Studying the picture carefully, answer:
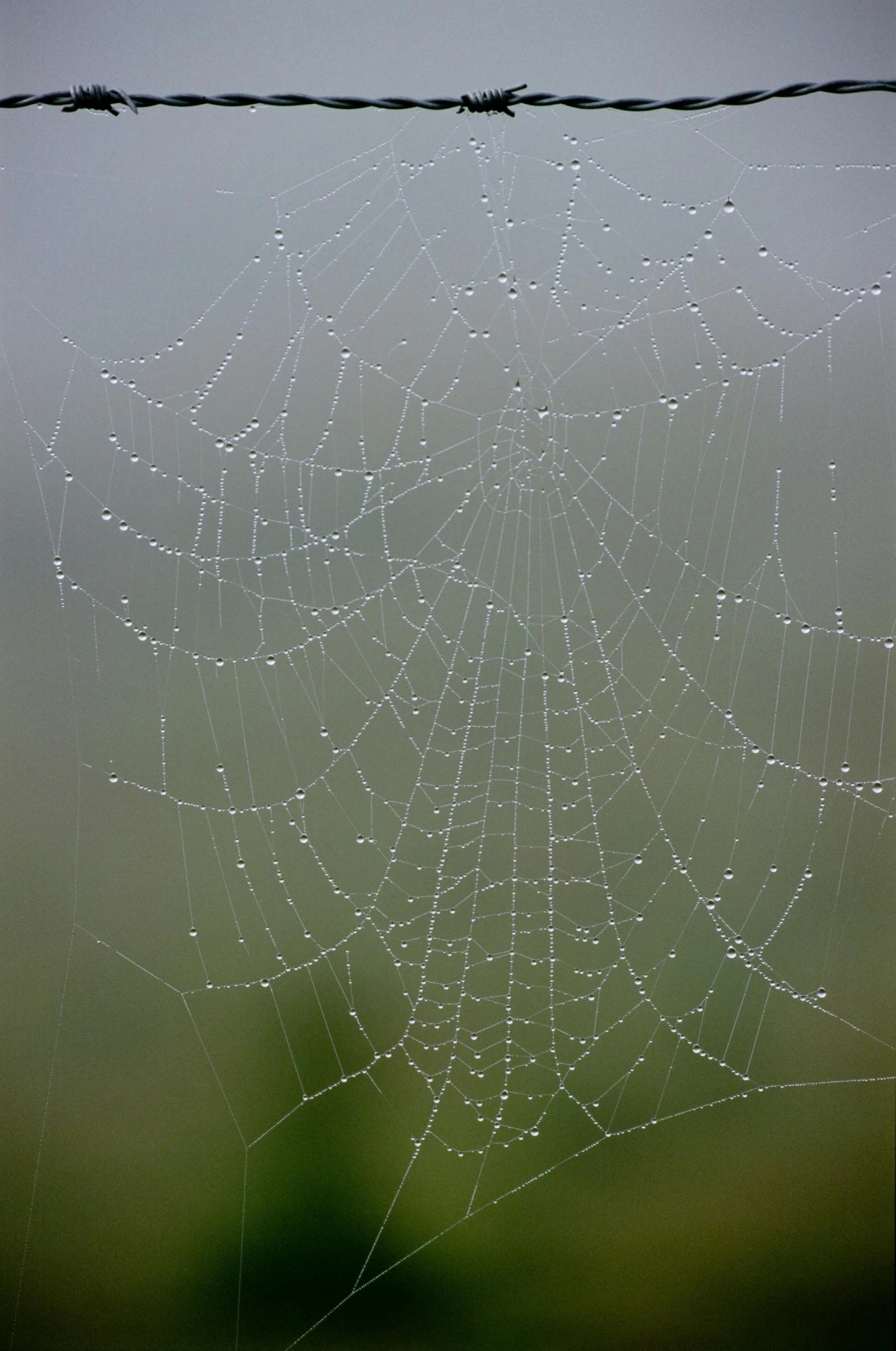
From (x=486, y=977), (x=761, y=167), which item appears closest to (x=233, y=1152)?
(x=486, y=977)

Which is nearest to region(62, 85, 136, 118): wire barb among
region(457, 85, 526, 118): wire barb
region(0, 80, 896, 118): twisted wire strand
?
region(0, 80, 896, 118): twisted wire strand

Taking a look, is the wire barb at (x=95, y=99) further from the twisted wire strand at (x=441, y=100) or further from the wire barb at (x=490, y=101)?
the wire barb at (x=490, y=101)

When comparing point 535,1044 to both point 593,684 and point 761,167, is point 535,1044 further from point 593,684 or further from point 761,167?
point 761,167

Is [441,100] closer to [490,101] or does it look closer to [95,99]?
[490,101]

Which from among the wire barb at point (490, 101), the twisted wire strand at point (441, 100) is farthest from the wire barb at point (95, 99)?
the wire barb at point (490, 101)

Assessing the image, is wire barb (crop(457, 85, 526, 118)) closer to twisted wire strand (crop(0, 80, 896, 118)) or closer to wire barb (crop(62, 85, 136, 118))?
twisted wire strand (crop(0, 80, 896, 118))
